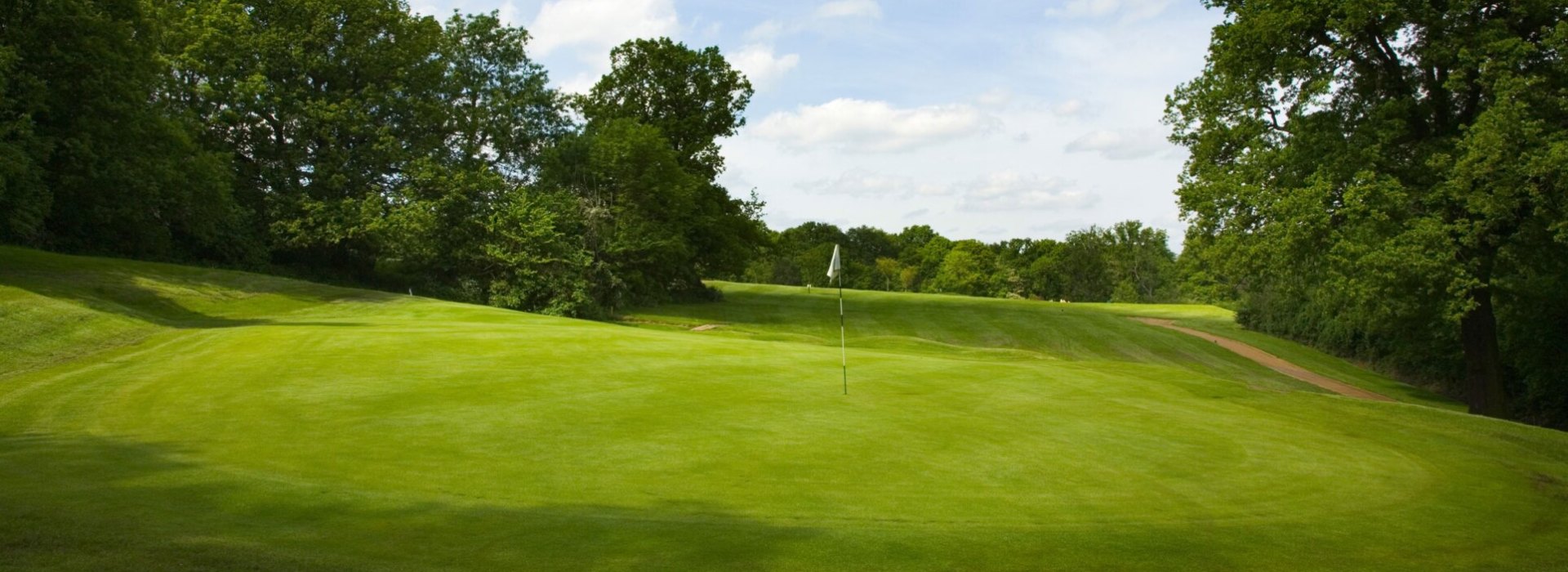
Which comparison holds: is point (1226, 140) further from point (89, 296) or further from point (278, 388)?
point (89, 296)

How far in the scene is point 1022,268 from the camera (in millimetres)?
139875

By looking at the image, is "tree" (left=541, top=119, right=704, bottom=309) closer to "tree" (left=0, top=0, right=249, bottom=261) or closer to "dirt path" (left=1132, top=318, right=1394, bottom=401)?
"tree" (left=0, top=0, right=249, bottom=261)

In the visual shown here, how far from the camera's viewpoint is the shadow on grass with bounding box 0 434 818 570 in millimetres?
6898

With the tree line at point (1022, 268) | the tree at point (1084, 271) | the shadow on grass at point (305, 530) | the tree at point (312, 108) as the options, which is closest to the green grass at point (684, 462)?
the shadow on grass at point (305, 530)

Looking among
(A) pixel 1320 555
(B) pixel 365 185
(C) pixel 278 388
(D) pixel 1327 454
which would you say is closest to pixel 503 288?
(B) pixel 365 185

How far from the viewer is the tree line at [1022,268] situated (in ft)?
438

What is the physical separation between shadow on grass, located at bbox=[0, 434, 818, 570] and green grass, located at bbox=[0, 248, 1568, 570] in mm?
39

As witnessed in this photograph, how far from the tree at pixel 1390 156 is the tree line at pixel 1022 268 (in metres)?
97.2

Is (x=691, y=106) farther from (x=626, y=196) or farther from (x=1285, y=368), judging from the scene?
(x=1285, y=368)

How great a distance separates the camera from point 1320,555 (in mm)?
9094

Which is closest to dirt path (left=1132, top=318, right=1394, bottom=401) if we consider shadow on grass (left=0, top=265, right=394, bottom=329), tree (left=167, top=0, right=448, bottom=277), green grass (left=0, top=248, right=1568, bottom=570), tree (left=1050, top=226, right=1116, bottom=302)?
green grass (left=0, top=248, right=1568, bottom=570)

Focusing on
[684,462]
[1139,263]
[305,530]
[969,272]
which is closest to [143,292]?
[684,462]

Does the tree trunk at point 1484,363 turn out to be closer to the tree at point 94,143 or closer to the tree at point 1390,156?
the tree at point 1390,156

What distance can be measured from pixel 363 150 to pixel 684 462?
45.1 m
